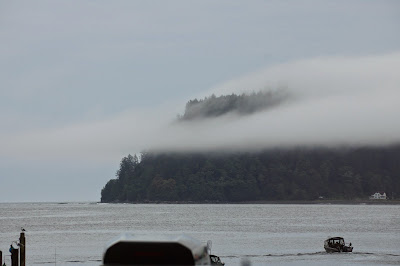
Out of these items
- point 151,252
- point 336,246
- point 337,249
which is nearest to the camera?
point 151,252

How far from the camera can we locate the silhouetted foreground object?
563 inches

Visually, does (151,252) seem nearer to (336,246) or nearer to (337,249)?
(337,249)

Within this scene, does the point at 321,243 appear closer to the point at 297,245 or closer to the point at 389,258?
the point at 297,245

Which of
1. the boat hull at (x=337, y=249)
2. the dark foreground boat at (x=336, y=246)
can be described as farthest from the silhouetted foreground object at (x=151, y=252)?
the dark foreground boat at (x=336, y=246)

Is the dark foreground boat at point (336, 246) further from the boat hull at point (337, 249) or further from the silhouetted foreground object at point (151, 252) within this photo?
the silhouetted foreground object at point (151, 252)

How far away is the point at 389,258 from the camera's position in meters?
74.6

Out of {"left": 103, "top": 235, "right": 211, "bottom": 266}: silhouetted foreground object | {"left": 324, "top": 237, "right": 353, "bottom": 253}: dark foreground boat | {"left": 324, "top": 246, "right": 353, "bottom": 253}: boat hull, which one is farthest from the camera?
{"left": 324, "top": 237, "right": 353, "bottom": 253}: dark foreground boat

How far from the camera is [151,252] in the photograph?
14258 mm

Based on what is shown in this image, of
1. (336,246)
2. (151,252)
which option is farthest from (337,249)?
(151,252)

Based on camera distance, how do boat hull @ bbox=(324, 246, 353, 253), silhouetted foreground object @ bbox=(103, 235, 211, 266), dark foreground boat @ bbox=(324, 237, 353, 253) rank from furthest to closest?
dark foreground boat @ bbox=(324, 237, 353, 253) → boat hull @ bbox=(324, 246, 353, 253) → silhouetted foreground object @ bbox=(103, 235, 211, 266)

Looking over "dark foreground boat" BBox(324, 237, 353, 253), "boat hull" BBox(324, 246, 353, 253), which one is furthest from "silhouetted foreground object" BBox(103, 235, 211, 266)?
"dark foreground boat" BBox(324, 237, 353, 253)

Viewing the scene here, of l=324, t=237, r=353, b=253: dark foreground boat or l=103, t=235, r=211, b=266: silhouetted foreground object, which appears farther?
l=324, t=237, r=353, b=253: dark foreground boat

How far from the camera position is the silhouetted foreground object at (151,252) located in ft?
46.9

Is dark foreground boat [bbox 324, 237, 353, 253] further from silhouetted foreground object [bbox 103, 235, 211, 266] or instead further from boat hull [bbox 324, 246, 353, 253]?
silhouetted foreground object [bbox 103, 235, 211, 266]
